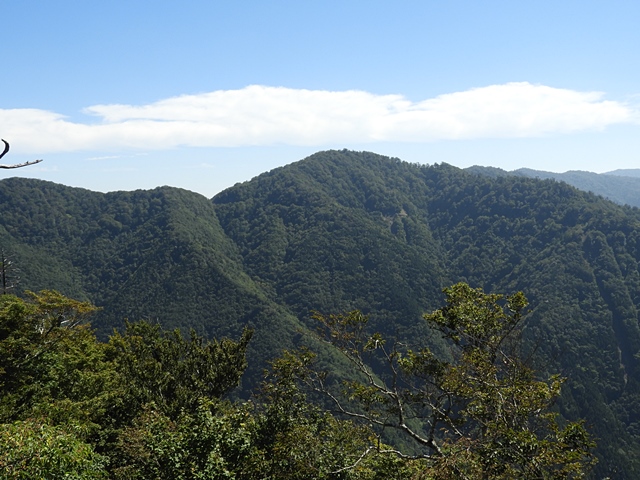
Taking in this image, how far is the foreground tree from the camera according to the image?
11.3 m

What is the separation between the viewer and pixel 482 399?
13.8 meters

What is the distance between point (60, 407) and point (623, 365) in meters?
216

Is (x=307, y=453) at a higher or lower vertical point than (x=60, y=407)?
higher

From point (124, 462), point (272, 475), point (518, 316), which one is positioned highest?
point (518, 316)

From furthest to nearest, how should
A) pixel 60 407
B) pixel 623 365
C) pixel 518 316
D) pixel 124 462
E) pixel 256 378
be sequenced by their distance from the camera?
1. pixel 623 365
2. pixel 256 378
3. pixel 60 407
4. pixel 124 462
5. pixel 518 316


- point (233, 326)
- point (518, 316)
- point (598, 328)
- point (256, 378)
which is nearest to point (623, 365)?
point (598, 328)

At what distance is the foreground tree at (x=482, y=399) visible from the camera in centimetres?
1133

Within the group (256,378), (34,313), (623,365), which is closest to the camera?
(34,313)

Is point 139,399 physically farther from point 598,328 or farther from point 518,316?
point 598,328

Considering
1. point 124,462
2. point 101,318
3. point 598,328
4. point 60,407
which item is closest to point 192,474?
point 124,462

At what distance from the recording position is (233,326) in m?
192

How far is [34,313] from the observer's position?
1075 inches

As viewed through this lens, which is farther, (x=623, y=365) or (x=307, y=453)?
(x=623, y=365)

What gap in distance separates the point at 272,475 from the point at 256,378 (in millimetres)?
153704
